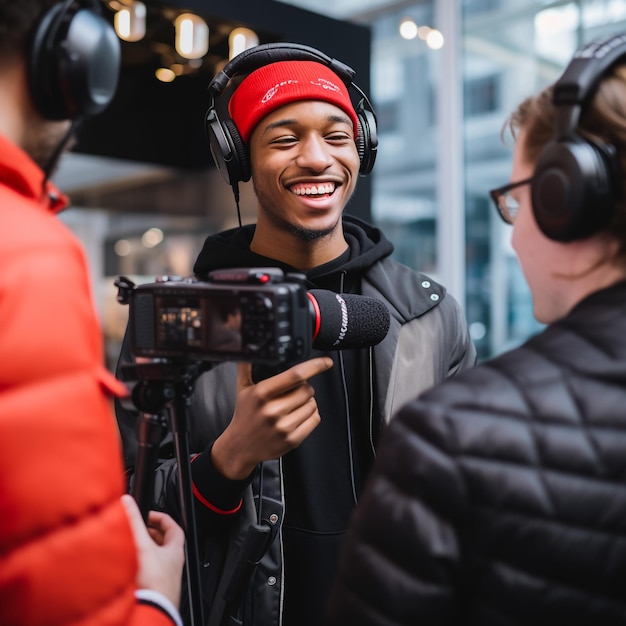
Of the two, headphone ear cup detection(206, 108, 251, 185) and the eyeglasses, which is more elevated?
headphone ear cup detection(206, 108, 251, 185)

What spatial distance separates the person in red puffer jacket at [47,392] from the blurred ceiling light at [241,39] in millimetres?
2874

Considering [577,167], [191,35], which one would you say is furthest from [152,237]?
[577,167]

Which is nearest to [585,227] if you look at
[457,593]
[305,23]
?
[457,593]

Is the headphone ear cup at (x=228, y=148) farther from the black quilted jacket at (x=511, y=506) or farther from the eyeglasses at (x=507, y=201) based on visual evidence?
the black quilted jacket at (x=511, y=506)

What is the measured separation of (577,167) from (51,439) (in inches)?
21.3

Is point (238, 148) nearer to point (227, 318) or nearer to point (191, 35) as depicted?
point (227, 318)

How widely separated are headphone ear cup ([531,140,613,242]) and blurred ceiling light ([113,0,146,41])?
124 inches

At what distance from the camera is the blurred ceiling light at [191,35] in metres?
3.52

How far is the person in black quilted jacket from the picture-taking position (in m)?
0.67

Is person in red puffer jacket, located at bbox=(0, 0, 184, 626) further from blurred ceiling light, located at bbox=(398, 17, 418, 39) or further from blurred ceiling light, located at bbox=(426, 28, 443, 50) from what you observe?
blurred ceiling light, located at bbox=(398, 17, 418, 39)

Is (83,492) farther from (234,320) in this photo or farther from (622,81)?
(622,81)

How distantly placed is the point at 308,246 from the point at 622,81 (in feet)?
2.56

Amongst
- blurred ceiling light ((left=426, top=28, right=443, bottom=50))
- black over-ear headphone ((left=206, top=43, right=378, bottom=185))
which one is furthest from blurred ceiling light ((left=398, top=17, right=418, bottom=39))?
black over-ear headphone ((left=206, top=43, right=378, bottom=185))

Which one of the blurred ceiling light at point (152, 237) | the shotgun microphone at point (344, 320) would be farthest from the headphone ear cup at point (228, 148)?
the blurred ceiling light at point (152, 237)
